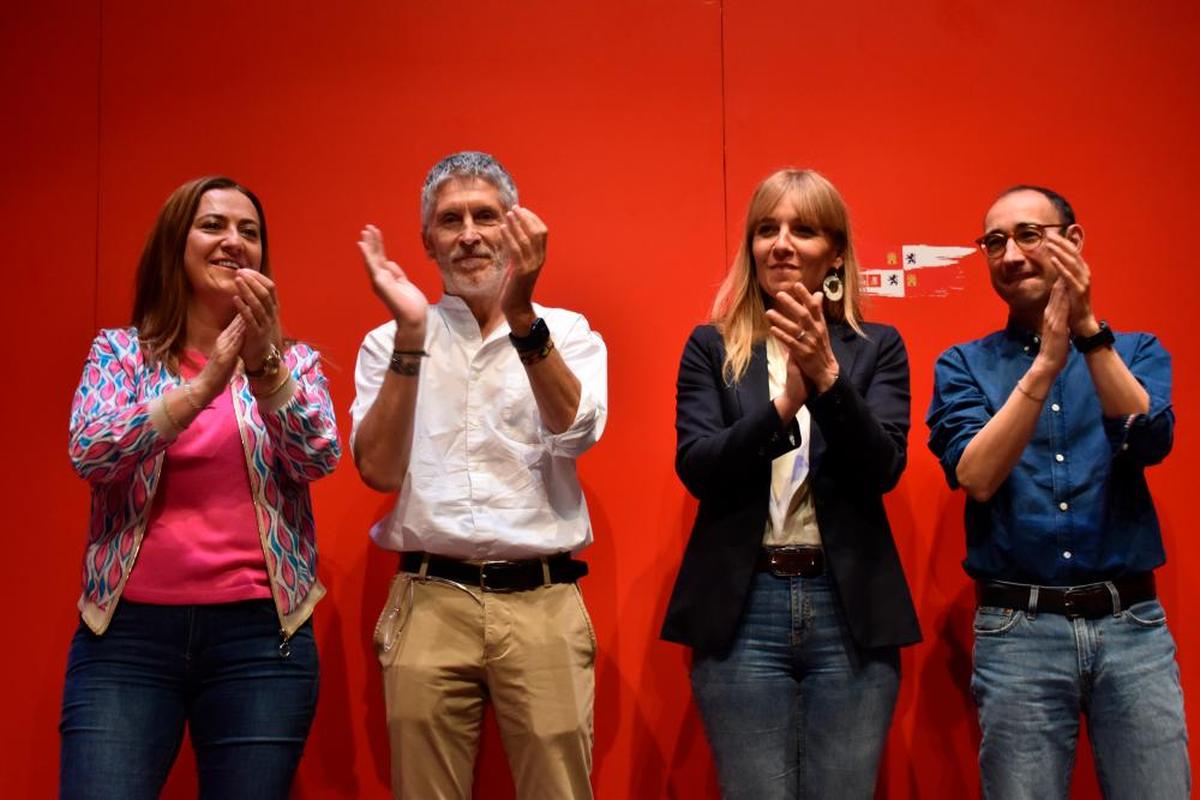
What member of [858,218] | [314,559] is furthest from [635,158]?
[314,559]

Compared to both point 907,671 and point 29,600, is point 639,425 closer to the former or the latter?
point 907,671

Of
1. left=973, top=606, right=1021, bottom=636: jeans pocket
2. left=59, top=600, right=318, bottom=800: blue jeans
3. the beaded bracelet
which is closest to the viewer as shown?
left=59, top=600, right=318, bottom=800: blue jeans

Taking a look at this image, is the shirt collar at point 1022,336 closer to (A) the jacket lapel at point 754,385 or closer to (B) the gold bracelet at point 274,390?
(A) the jacket lapel at point 754,385

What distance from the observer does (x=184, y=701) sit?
2482 mm

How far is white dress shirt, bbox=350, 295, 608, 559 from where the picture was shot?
2717mm

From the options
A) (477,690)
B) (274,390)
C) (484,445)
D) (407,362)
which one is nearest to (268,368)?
(274,390)

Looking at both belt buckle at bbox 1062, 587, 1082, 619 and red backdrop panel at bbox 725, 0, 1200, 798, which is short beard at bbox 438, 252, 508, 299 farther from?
belt buckle at bbox 1062, 587, 1082, 619

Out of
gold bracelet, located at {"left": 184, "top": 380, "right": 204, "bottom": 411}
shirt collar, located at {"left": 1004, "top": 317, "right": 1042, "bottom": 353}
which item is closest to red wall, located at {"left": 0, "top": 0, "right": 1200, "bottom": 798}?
shirt collar, located at {"left": 1004, "top": 317, "right": 1042, "bottom": 353}

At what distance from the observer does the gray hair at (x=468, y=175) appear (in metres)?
2.94

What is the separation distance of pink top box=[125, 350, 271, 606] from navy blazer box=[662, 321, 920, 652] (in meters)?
0.91

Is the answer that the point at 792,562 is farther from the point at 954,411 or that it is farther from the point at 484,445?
the point at 484,445

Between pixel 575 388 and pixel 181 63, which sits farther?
pixel 181 63

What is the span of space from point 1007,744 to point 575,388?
1.22 m

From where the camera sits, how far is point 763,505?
2629mm
